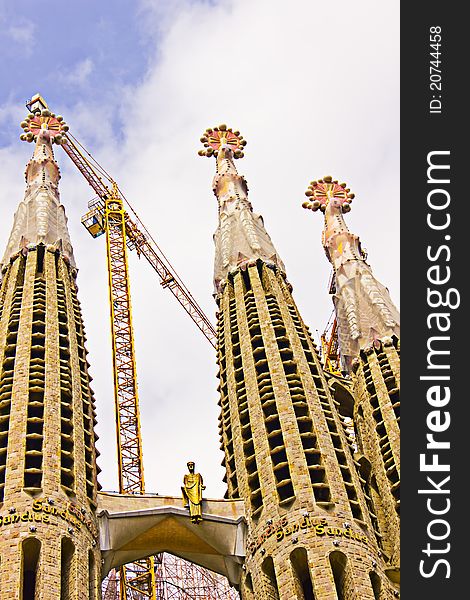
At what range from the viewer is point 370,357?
Result: 168 ft

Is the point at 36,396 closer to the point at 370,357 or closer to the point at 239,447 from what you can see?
the point at 239,447

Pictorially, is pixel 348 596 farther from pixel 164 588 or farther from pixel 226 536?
pixel 164 588

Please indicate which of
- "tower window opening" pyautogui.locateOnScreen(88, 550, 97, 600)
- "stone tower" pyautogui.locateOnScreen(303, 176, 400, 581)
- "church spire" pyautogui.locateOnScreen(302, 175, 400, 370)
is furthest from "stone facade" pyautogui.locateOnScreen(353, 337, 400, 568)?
"tower window opening" pyautogui.locateOnScreen(88, 550, 97, 600)

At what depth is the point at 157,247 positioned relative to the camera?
78.1 meters

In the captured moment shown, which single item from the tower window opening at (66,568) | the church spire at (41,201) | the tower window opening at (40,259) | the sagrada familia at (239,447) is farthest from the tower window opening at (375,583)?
the church spire at (41,201)

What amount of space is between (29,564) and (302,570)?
26.3ft

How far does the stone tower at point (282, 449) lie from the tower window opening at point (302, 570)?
0.03 m

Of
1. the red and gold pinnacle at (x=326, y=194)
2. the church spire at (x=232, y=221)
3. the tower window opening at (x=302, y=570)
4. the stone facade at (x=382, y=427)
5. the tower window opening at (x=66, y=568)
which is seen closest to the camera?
the tower window opening at (x=66, y=568)

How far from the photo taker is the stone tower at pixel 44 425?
35344mm

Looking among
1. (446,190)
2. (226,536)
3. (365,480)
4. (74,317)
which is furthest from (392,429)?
(446,190)

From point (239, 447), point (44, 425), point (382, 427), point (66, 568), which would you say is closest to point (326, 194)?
point (382, 427)

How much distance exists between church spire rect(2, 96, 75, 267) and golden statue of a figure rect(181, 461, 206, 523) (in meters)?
13.8

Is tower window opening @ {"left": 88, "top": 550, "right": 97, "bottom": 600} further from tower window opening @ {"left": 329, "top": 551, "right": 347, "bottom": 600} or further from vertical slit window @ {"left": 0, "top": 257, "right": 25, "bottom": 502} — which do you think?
tower window opening @ {"left": 329, "top": 551, "right": 347, "bottom": 600}

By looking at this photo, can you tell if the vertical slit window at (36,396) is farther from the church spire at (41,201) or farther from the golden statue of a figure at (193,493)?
the golden statue of a figure at (193,493)
